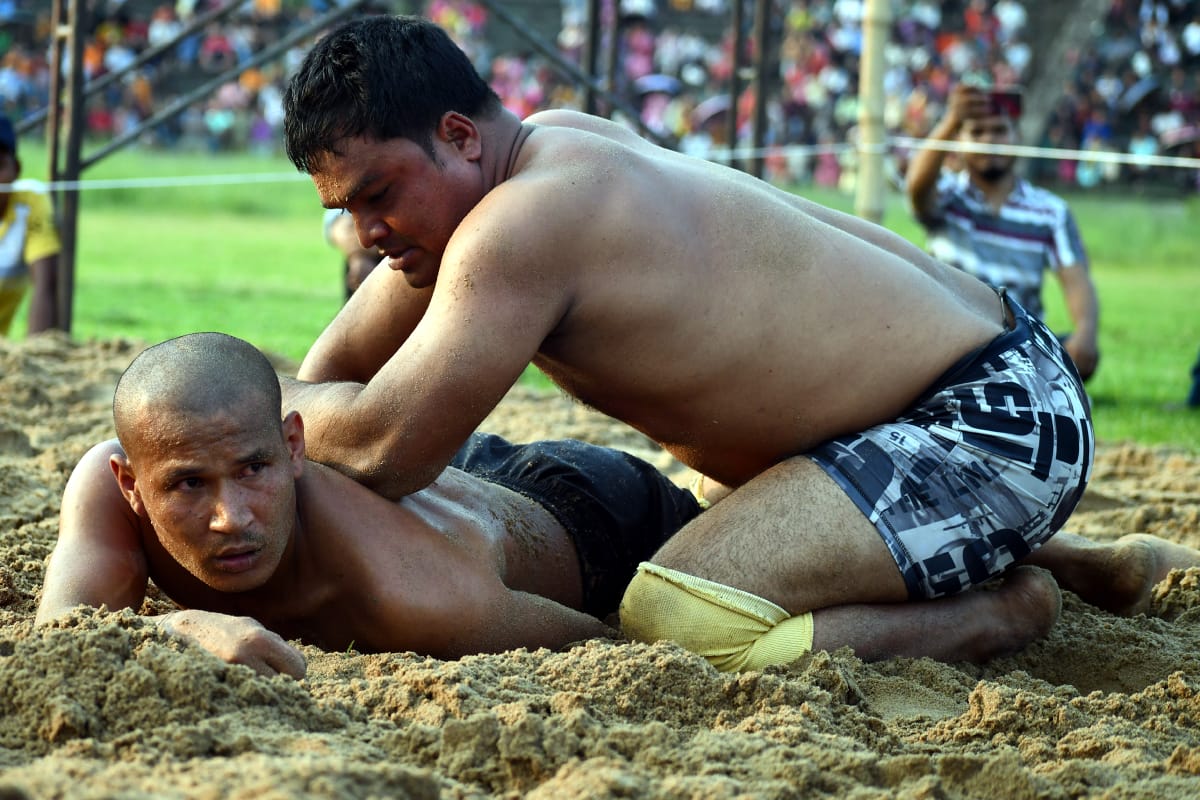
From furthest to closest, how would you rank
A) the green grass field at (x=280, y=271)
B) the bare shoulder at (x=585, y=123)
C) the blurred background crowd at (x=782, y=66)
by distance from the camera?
the blurred background crowd at (x=782, y=66)
the green grass field at (x=280, y=271)
the bare shoulder at (x=585, y=123)

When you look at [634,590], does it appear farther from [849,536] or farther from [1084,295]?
[1084,295]

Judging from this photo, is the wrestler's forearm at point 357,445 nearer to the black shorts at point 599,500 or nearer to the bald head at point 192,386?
the bald head at point 192,386

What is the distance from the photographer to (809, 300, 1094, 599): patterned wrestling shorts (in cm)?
298

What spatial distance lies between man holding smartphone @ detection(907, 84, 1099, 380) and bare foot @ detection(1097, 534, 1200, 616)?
10.1 ft

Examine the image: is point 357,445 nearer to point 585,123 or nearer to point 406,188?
point 406,188

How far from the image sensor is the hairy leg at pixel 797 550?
2912 millimetres

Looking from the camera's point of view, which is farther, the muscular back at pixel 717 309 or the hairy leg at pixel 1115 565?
the hairy leg at pixel 1115 565

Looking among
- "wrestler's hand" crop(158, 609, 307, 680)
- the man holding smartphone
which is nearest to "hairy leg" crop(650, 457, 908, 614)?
"wrestler's hand" crop(158, 609, 307, 680)

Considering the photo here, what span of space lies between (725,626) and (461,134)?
3.60ft

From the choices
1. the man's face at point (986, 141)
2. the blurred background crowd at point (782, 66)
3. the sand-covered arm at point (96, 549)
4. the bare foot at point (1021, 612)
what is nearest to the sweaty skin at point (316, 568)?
the sand-covered arm at point (96, 549)

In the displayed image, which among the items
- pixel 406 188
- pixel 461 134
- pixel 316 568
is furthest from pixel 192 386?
pixel 461 134

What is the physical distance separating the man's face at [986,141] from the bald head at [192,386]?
461 cm

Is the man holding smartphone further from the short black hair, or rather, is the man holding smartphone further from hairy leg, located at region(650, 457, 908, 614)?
the short black hair

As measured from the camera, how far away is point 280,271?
40.2 feet
